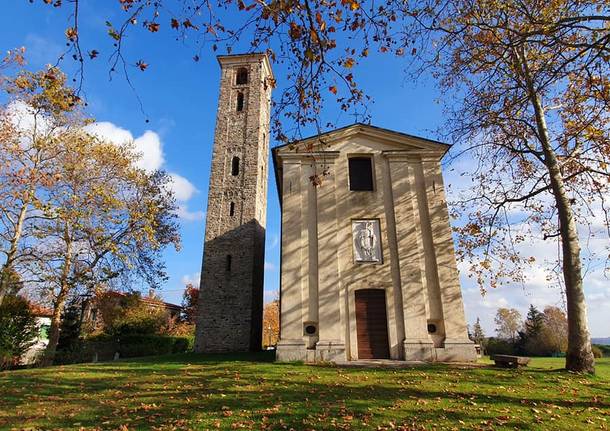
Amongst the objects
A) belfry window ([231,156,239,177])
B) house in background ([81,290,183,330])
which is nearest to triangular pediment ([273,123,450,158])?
belfry window ([231,156,239,177])

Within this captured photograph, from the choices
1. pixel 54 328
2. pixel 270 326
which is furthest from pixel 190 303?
pixel 54 328

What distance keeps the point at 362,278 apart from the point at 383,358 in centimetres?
302

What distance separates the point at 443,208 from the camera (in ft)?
50.3

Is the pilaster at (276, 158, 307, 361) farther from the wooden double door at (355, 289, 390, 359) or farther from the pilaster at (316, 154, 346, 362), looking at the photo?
the wooden double door at (355, 289, 390, 359)

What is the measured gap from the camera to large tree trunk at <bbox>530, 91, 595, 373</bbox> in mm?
10555

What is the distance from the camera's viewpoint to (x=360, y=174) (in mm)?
16297

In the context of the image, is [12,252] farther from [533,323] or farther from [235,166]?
[533,323]

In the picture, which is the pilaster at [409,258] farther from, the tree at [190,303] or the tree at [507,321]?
the tree at [507,321]

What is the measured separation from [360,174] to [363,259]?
12.8 feet

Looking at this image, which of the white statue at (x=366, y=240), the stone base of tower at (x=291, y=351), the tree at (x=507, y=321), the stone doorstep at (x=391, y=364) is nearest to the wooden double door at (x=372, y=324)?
the stone doorstep at (x=391, y=364)

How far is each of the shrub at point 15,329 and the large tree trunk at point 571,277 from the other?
22.2m

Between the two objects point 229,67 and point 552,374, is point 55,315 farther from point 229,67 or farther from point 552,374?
point 552,374

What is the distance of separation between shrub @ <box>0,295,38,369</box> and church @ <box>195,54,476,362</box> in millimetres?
8591

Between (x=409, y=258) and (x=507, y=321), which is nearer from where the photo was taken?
(x=409, y=258)
